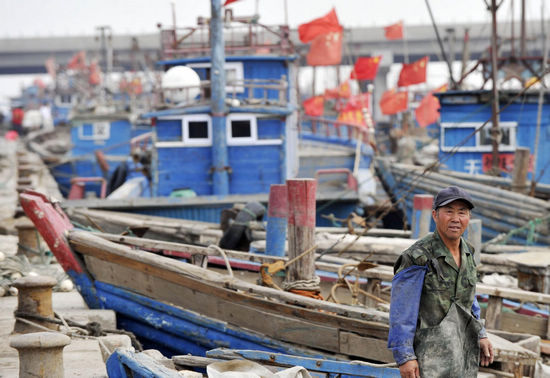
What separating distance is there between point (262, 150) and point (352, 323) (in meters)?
11.5

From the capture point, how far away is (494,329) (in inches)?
320

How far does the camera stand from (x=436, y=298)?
449cm

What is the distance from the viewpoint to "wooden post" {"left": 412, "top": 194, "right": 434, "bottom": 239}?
429 inches

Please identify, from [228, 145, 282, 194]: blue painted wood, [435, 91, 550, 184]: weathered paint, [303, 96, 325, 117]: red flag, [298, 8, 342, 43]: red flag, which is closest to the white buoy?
[228, 145, 282, 194]: blue painted wood

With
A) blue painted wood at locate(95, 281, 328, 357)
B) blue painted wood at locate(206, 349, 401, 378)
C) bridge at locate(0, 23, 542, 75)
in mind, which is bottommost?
blue painted wood at locate(95, 281, 328, 357)

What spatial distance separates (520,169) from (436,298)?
10422 millimetres

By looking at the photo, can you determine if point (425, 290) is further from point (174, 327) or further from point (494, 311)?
point (174, 327)

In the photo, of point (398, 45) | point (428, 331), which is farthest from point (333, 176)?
point (398, 45)

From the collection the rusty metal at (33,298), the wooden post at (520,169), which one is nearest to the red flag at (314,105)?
the wooden post at (520,169)

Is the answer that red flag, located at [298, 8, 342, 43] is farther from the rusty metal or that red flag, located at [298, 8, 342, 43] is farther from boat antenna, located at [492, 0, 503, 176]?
the rusty metal

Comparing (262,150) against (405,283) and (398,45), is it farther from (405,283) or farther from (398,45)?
(398,45)

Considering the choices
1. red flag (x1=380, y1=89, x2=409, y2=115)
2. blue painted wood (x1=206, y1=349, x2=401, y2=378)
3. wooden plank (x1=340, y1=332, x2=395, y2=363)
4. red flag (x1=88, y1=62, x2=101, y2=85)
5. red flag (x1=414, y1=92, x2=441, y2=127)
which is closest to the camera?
blue painted wood (x1=206, y1=349, x2=401, y2=378)

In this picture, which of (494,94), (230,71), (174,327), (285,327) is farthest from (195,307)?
(230,71)

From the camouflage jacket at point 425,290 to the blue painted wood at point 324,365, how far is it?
5.13ft
